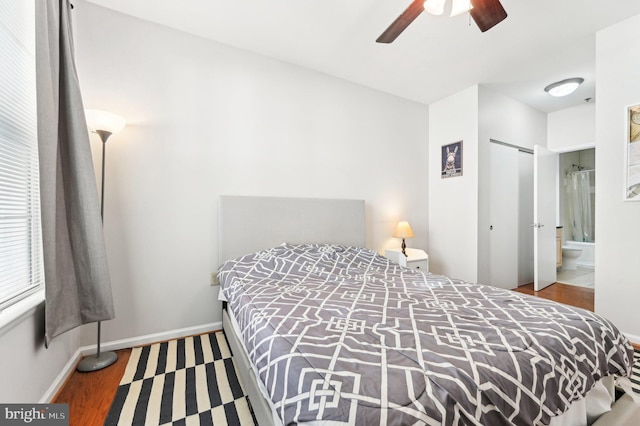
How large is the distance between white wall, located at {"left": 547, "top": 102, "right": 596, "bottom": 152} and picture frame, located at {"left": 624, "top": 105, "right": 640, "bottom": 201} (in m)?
1.86

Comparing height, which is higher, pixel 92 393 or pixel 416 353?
pixel 416 353

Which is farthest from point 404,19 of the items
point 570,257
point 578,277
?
point 570,257

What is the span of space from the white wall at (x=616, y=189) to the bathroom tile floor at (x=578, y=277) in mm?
1973

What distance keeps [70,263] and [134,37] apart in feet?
5.92

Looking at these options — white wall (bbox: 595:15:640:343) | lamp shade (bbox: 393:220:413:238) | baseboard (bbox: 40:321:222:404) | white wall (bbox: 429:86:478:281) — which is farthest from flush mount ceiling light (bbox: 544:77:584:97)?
baseboard (bbox: 40:321:222:404)

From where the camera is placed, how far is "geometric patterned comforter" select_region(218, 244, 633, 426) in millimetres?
730

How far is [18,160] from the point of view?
1.40m

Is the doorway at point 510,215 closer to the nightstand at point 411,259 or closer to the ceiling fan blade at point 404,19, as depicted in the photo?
the nightstand at point 411,259

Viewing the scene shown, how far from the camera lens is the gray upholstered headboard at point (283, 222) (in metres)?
2.36

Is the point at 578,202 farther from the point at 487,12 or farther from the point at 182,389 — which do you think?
the point at 182,389

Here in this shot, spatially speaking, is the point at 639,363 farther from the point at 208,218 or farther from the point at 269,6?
the point at 269,6

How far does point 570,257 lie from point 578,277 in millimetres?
826

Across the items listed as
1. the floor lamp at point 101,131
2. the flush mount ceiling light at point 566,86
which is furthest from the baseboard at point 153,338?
the flush mount ceiling light at point 566,86

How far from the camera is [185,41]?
230 centimetres
